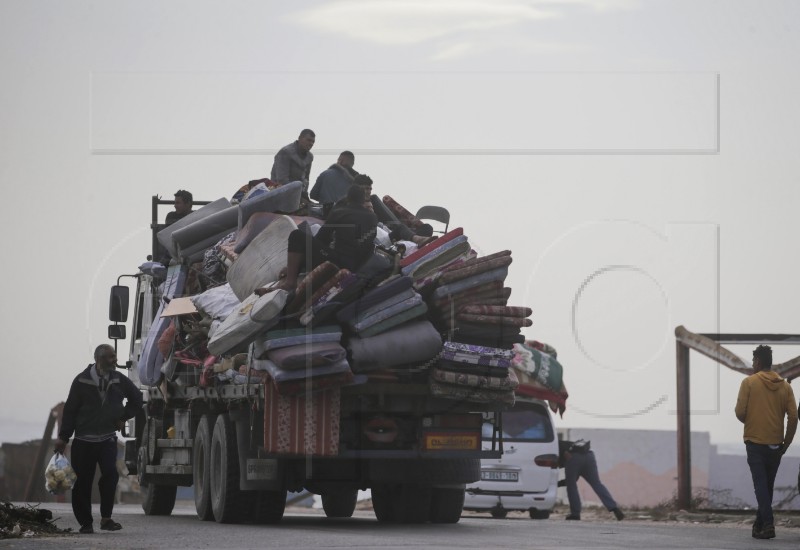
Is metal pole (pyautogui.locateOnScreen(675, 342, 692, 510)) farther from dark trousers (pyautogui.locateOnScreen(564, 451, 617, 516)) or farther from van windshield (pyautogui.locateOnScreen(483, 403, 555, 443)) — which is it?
van windshield (pyautogui.locateOnScreen(483, 403, 555, 443))

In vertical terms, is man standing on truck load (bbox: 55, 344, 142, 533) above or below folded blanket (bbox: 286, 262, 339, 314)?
below

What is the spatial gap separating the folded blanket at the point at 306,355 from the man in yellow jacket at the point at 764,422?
399cm

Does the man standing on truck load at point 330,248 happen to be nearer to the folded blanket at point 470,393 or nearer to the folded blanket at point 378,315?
the folded blanket at point 378,315

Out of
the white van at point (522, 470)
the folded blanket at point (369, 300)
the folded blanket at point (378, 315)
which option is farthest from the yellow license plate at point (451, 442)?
the white van at point (522, 470)

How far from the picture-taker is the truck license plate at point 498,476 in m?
21.5

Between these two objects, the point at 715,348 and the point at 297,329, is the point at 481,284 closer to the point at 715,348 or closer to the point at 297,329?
the point at 297,329

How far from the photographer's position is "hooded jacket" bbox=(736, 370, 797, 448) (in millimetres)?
14977

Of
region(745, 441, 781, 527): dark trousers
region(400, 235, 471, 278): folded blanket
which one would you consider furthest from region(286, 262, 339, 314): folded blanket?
region(745, 441, 781, 527): dark trousers

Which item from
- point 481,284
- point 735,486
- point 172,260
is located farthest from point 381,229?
point 735,486

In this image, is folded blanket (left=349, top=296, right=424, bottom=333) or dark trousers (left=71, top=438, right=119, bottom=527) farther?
dark trousers (left=71, top=438, right=119, bottom=527)

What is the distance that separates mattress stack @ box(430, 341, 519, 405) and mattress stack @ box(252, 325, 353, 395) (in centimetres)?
93

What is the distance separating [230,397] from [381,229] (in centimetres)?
231

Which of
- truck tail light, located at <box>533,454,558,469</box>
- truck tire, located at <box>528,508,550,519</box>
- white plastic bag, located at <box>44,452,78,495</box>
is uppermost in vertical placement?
truck tail light, located at <box>533,454,558,469</box>

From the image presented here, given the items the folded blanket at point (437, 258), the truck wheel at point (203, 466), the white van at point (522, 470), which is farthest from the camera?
the white van at point (522, 470)
